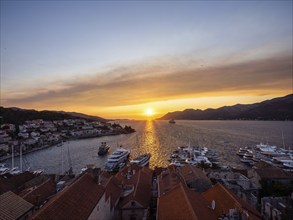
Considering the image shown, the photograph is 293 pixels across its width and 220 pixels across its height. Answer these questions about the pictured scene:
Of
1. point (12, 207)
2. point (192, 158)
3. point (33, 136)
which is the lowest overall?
point (192, 158)

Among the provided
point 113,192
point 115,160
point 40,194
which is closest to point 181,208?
point 113,192

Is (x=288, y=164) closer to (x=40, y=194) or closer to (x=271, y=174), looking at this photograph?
(x=271, y=174)

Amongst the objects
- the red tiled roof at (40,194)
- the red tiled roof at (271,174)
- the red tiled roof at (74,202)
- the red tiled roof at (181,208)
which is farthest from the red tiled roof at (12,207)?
the red tiled roof at (271,174)

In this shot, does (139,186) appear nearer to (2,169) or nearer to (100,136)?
(2,169)

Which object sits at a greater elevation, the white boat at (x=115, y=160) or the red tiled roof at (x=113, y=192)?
the red tiled roof at (x=113, y=192)

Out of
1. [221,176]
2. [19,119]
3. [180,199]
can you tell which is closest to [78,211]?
[180,199]

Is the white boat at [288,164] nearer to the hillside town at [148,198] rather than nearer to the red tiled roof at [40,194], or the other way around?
the hillside town at [148,198]

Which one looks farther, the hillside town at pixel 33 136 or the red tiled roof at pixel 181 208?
the hillside town at pixel 33 136
